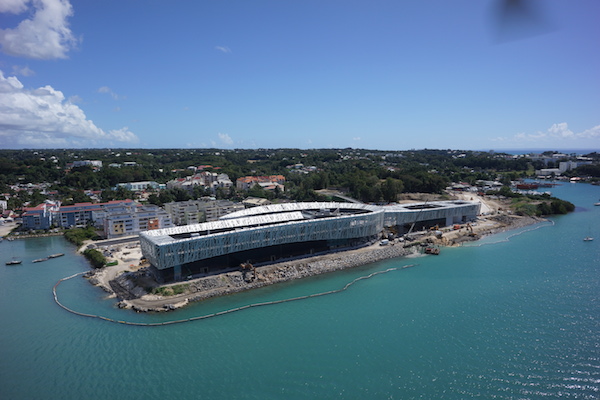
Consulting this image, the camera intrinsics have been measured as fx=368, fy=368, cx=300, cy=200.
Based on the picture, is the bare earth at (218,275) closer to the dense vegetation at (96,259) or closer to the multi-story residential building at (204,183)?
the dense vegetation at (96,259)

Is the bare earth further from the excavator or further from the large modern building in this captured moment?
the large modern building

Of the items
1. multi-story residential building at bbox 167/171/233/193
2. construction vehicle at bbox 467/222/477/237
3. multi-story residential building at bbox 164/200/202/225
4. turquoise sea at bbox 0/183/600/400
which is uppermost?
multi-story residential building at bbox 167/171/233/193

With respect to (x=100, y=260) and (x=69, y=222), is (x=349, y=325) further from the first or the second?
(x=69, y=222)

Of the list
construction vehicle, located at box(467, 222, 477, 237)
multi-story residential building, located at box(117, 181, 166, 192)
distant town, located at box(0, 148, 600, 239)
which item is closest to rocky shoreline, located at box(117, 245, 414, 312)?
construction vehicle, located at box(467, 222, 477, 237)

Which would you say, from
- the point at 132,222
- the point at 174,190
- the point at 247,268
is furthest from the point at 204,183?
the point at 247,268

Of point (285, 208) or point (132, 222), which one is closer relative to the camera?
point (285, 208)

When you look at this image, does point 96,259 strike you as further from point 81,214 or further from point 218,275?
point 81,214
